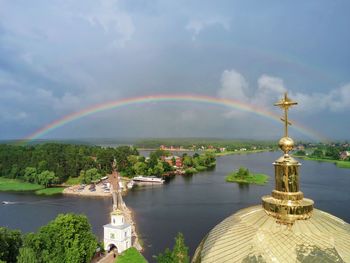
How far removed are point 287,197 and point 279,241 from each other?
255mm

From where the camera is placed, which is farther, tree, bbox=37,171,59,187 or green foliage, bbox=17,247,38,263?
tree, bbox=37,171,59,187

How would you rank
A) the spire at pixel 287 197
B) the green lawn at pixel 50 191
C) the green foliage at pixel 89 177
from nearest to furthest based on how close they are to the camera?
the spire at pixel 287 197 → the green lawn at pixel 50 191 → the green foliage at pixel 89 177

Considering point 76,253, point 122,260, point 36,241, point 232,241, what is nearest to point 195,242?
point 122,260

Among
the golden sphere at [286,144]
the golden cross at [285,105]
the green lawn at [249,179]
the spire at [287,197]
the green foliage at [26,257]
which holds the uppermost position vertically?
the golden cross at [285,105]

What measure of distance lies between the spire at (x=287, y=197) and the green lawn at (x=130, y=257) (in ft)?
29.6

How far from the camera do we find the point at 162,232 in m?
13.6

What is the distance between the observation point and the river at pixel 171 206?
13.9 m

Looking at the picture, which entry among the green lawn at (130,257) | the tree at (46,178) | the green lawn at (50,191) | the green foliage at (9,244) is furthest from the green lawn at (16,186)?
the green foliage at (9,244)

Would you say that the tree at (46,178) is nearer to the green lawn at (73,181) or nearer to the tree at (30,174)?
the tree at (30,174)

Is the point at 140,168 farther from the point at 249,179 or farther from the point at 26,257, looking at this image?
the point at 26,257

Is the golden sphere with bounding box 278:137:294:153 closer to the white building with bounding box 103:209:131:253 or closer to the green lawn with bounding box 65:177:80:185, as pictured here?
the white building with bounding box 103:209:131:253

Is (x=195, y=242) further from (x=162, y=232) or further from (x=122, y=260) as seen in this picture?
(x=122, y=260)

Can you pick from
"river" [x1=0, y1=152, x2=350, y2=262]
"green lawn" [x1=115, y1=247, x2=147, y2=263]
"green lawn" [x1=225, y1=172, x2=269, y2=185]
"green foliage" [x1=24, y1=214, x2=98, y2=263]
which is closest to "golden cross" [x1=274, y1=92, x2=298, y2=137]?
"green foliage" [x1=24, y1=214, x2=98, y2=263]

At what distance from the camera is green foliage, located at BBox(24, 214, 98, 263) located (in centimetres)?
832
